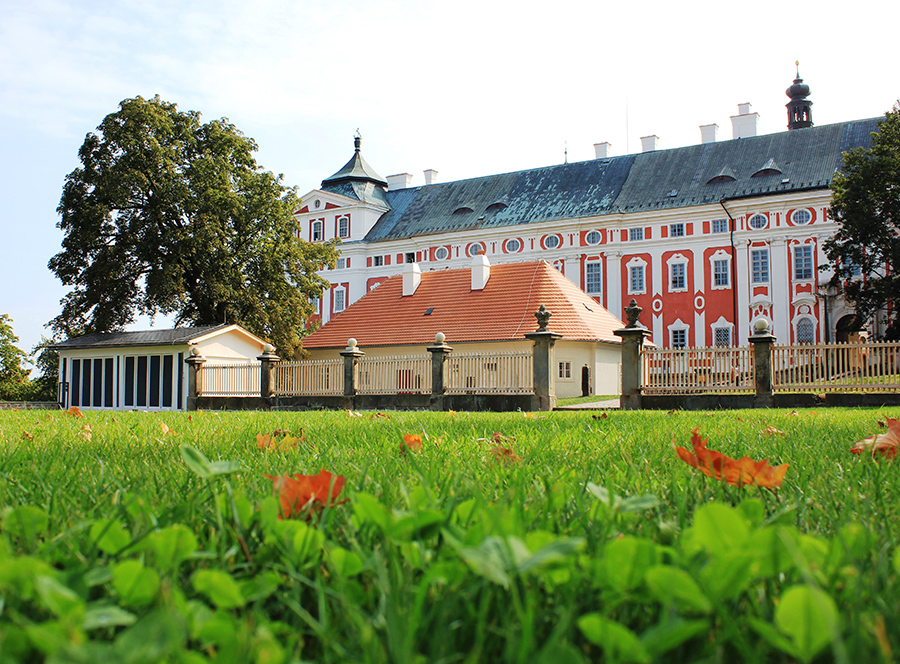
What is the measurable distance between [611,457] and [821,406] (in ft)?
47.5

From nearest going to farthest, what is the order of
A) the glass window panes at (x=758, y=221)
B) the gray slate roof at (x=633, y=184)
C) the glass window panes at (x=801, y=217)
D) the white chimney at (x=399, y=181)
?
the glass window panes at (x=801, y=217) → the glass window panes at (x=758, y=221) → the gray slate roof at (x=633, y=184) → the white chimney at (x=399, y=181)

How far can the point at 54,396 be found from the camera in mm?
45344

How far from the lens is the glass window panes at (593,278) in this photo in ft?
159

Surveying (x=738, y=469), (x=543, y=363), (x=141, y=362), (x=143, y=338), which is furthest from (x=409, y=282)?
(x=738, y=469)

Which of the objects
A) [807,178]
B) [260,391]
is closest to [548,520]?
[260,391]

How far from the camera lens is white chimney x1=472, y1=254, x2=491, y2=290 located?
33.4 meters

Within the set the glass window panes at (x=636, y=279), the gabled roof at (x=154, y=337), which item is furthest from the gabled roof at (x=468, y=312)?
the glass window panes at (x=636, y=279)

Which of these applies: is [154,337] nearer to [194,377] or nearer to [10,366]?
[194,377]

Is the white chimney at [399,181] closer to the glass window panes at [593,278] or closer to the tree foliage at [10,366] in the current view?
the glass window panes at [593,278]

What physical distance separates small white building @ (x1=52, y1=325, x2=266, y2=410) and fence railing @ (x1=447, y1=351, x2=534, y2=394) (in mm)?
8840

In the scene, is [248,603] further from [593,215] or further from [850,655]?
[593,215]

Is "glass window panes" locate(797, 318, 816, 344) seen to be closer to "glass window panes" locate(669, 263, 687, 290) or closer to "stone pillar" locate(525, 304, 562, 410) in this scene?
"glass window panes" locate(669, 263, 687, 290)

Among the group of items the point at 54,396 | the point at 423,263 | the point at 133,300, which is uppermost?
the point at 423,263

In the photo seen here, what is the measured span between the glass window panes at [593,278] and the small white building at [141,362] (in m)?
27.0
